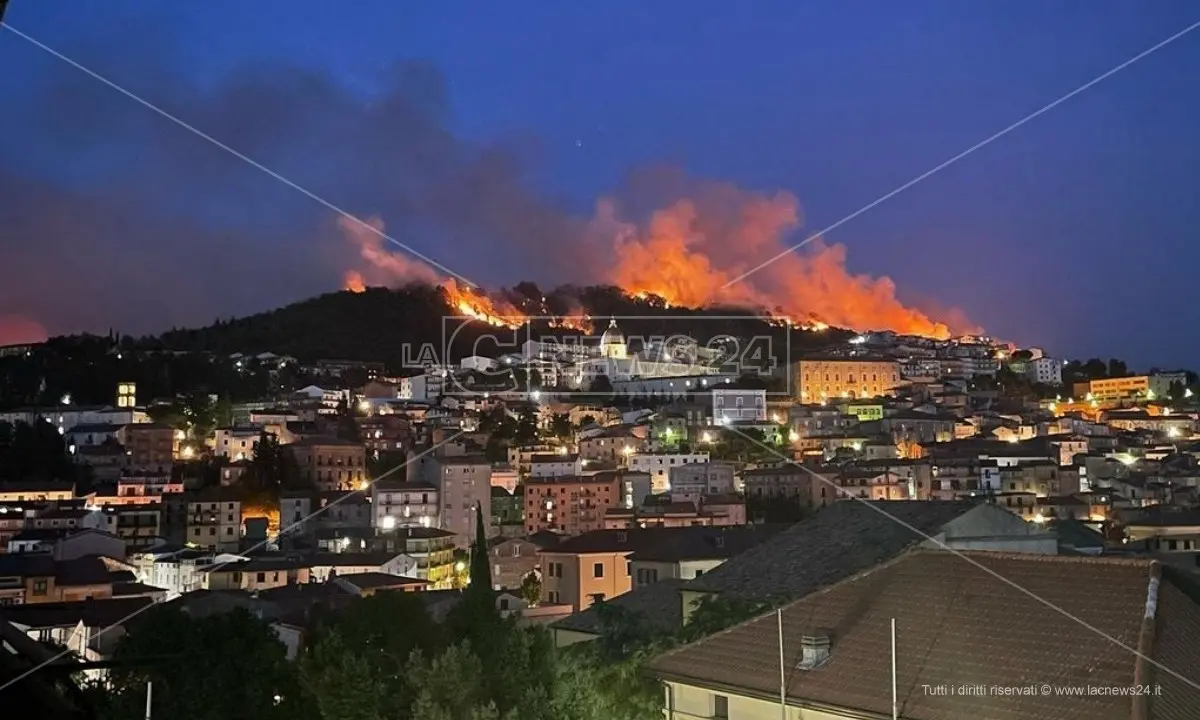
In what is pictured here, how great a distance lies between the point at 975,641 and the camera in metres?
5.28

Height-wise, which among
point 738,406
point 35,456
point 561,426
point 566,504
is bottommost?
point 566,504

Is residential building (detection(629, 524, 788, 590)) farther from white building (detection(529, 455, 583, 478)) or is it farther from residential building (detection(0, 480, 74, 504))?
residential building (detection(0, 480, 74, 504))

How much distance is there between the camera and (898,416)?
5009cm

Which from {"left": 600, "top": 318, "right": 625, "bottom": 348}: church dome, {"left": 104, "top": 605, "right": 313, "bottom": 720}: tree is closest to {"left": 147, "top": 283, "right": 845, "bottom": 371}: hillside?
{"left": 600, "top": 318, "right": 625, "bottom": 348}: church dome

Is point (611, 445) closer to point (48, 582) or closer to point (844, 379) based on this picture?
point (844, 379)

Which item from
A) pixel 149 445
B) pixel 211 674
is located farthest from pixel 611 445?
pixel 211 674


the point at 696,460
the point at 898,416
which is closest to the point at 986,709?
the point at 696,460

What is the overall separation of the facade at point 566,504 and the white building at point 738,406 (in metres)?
15.8

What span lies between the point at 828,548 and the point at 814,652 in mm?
4618

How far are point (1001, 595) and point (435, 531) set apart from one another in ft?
87.8

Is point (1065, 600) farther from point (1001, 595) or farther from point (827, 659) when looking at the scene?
point (827, 659)

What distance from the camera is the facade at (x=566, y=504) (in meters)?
37.2

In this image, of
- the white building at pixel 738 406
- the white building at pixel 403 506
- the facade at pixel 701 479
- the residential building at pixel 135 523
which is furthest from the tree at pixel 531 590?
the white building at pixel 738 406

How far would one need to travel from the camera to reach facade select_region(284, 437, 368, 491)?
39438 mm
